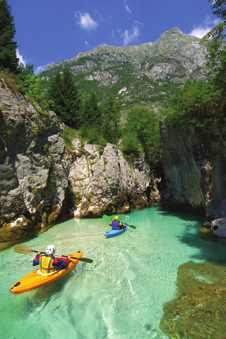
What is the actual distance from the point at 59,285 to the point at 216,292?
184 inches

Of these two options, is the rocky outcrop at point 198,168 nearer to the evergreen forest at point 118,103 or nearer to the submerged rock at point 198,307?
the evergreen forest at point 118,103

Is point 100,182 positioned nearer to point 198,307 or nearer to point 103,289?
point 103,289

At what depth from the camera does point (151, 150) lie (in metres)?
25.7

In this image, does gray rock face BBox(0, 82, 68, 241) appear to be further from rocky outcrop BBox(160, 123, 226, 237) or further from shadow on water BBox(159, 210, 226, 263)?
rocky outcrop BBox(160, 123, 226, 237)

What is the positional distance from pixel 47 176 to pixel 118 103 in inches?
758

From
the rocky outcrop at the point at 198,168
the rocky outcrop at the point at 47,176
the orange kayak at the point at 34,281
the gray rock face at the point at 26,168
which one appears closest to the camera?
the orange kayak at the point at 34,281

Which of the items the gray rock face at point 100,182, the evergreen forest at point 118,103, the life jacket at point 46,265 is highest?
the evergreen forest at point 118,103

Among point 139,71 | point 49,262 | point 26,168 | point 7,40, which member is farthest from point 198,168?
point 139,71

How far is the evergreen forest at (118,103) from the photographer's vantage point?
8.62 meters

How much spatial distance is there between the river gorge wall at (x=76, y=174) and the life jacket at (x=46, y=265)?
15.7ft

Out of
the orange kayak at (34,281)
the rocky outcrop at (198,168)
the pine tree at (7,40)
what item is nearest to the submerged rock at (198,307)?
the orange kayak at (34,281)

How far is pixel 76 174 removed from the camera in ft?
54.8

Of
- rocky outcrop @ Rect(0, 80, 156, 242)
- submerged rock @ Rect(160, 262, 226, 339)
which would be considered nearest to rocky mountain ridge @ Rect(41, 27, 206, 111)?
rocky outcrop @ Rect(0, 80, 156, 242)

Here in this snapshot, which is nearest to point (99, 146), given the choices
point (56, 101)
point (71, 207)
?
point (71, 207)
